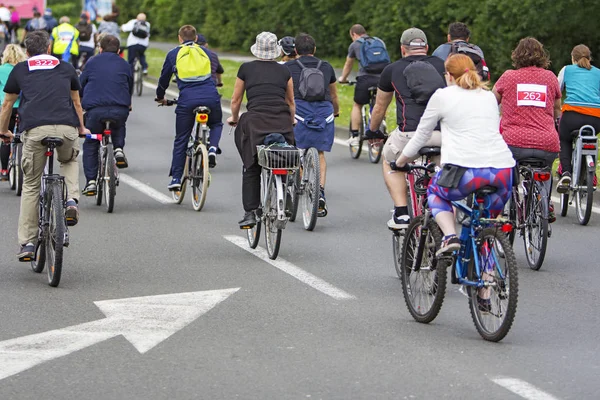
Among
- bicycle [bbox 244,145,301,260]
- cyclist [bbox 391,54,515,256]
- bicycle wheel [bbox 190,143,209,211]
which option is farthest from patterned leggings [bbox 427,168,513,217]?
bicycle wheel [bbox 190,143,209,211]

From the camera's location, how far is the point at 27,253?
32.8 ft

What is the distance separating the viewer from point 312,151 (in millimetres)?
12336

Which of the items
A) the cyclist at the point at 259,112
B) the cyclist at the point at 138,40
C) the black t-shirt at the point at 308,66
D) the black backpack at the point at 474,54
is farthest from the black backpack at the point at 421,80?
the cyclist at the point at 138,40

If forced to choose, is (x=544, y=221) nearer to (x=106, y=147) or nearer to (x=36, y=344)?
(x=36, y=344)

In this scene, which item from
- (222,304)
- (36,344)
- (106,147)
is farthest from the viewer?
(106,147)

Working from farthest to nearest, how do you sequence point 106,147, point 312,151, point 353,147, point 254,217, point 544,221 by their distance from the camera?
point 353,147
point 106,147
point 312,151
point 254,217
point 544,221

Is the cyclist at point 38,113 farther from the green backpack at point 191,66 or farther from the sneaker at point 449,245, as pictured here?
the green backpack at point 191,66

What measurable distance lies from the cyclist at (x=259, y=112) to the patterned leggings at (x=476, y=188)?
2.99 metres

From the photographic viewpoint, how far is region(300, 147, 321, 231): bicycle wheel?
12062 millimetres

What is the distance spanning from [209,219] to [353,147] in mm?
5322

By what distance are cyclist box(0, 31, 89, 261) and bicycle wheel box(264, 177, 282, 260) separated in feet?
5.30

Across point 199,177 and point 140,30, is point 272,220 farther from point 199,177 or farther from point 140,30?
point 140,30

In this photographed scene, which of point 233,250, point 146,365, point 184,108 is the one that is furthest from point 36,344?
point 184,108

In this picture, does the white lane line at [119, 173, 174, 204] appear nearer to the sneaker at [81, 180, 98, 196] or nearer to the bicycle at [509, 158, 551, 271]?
the sneaker at [81, 180, 98, 196]
